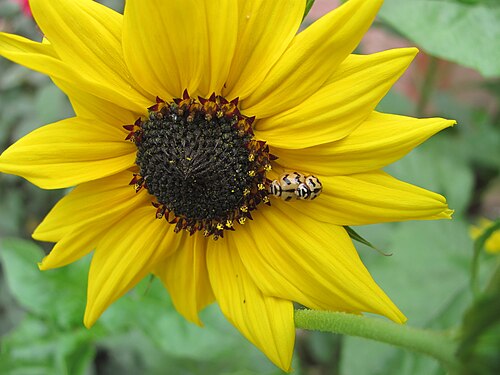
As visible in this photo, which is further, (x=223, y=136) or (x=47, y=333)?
(x=47, y=333)

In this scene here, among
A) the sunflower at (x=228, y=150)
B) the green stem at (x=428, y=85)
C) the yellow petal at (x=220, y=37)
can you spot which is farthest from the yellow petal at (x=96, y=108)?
the green stem at (x=428, y=85)

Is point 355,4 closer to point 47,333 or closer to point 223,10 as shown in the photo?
point 223,10

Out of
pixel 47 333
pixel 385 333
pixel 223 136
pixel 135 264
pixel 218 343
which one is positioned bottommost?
pixel 47 333

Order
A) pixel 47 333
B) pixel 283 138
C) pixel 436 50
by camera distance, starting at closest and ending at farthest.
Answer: pixel 283 138 < pixel 436 50 < pixel 47 333

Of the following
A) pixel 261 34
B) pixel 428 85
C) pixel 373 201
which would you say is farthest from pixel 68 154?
pixel 428 85

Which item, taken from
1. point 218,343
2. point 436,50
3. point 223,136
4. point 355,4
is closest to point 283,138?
point 223,136

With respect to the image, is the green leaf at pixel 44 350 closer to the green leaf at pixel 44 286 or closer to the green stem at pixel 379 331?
the green leaf at pixel 44 286

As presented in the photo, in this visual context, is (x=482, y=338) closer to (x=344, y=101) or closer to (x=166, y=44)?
(x=344, y=101)
